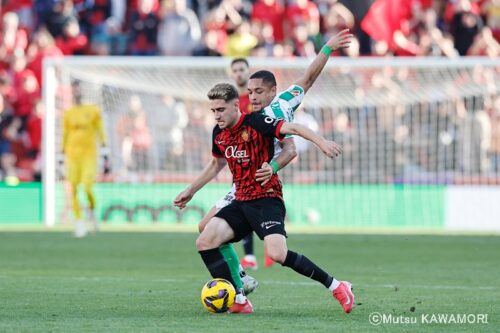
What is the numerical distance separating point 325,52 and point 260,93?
2.20 ft

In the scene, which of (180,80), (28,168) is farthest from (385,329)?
(28,168)

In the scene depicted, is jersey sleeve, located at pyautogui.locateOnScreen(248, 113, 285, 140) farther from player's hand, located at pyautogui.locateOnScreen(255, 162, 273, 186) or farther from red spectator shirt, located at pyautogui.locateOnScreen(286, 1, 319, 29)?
red spectator shirt, located at pyautogui.locateOnScreen(286, 1, 319, 29)

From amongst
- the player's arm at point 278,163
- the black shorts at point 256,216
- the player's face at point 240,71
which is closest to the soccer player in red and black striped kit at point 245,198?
the black shorts at point 256,216

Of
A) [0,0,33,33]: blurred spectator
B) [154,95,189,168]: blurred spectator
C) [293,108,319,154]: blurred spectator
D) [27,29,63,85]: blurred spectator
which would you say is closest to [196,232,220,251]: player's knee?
[293,108,319,154]: blurred spectator

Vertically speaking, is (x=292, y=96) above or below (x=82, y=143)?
above

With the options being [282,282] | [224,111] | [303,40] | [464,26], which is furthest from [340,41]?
[303,40]

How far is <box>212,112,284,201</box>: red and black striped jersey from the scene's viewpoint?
921 centimetres

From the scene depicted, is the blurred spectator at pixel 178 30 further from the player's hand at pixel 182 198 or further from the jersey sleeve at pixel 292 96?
the player's hand at pixel 182 198

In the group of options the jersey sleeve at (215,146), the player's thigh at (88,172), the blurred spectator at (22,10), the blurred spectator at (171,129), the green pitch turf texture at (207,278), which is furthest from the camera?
the blurred spectator at (22,10)

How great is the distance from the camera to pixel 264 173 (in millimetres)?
8844

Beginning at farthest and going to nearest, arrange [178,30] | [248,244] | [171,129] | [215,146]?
1. [178,30]
2. [171,129]
3. [248,244]
4. [215,146]

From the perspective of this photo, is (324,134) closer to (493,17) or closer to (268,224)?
(493,17)

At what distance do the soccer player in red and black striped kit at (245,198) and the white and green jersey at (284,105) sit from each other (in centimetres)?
49

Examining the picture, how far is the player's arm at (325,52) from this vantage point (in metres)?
10.2
